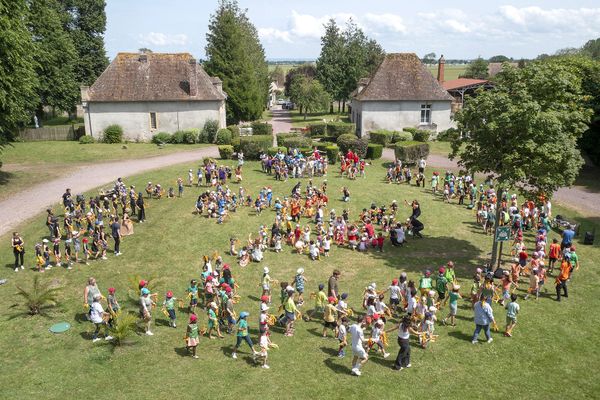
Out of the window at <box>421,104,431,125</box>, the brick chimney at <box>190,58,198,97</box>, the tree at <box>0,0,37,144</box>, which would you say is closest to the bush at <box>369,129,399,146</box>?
the window at <box>421,104,431,125</box>

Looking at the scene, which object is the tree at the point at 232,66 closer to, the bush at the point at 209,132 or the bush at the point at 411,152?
the bush at the point at 209,132

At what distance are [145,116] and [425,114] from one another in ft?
93.0

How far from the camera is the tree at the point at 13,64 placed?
28.1 metres

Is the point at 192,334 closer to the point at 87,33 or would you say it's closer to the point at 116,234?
the point at 116,234

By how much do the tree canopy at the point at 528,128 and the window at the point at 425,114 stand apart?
29013 mm

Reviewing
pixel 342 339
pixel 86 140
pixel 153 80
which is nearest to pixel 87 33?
pixel 153 80

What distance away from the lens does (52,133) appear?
49750 mm

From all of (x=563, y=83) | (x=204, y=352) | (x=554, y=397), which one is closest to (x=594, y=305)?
(x=554, y=397)

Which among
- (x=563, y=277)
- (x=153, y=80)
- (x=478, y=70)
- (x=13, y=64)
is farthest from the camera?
(x=478, y=70)

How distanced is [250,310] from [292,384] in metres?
4.78

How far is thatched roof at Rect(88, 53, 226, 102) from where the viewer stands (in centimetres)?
4700

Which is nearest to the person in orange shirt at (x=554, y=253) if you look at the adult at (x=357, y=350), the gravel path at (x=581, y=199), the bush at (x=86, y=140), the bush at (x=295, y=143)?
the gravel path at (x=581, y=199)

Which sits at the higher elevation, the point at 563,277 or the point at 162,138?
the point at 162,138

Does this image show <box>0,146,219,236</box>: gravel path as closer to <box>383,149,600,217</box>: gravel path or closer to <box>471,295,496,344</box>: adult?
<box>471,295,496,344</box>: adult
